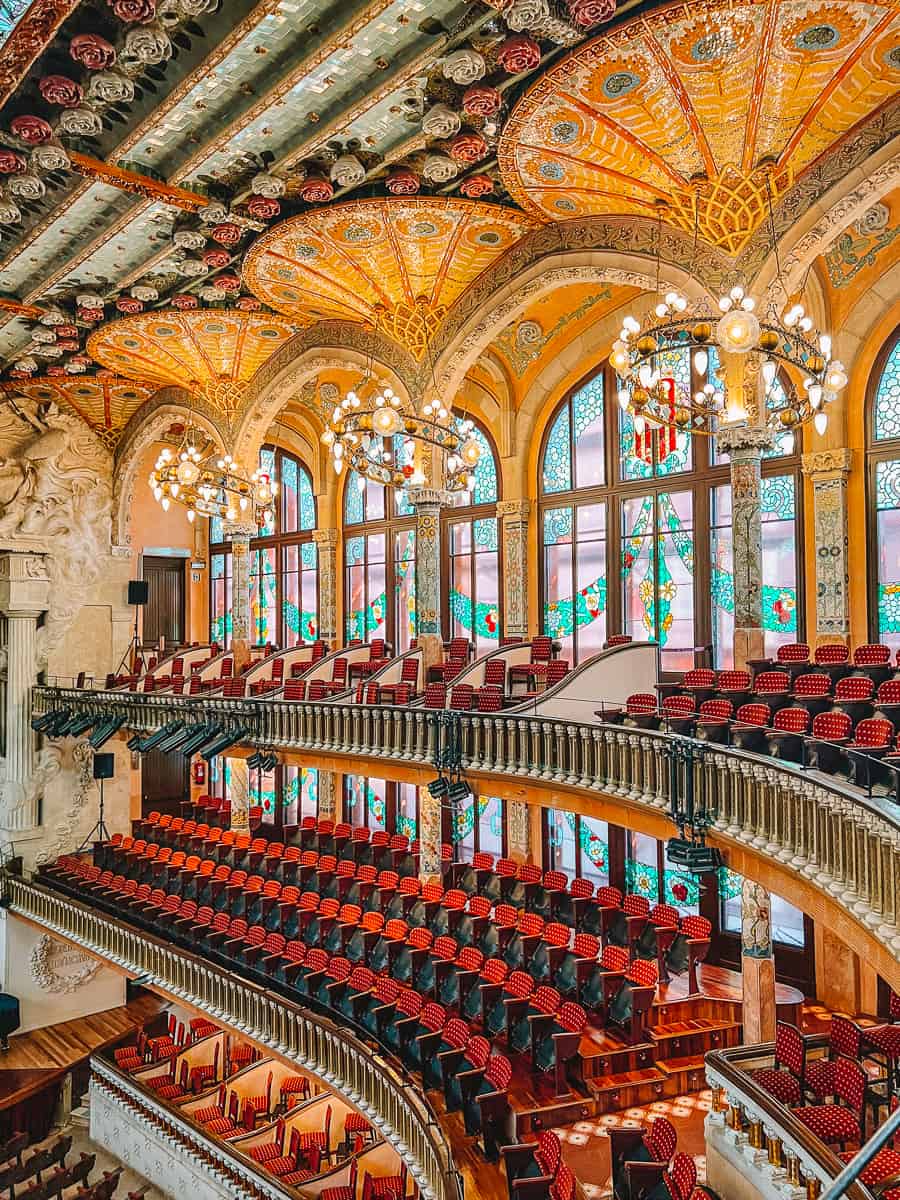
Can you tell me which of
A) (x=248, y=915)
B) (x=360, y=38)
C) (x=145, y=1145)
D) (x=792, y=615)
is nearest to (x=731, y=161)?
(x=360, y=38)

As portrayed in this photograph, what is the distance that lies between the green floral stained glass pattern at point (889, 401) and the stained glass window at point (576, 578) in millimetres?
4425

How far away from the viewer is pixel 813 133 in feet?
26.4

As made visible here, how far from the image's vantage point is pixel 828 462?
36.8 ft

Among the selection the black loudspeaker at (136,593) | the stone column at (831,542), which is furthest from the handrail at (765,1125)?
the black loudspeaker at (136,593)

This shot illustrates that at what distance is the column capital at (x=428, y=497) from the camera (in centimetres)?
1245

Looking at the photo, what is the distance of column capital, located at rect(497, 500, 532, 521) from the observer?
15273 mm

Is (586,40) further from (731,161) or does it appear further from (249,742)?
(249,742)

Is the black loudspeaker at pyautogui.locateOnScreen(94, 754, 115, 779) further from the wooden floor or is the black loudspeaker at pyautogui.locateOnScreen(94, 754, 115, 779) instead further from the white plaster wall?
the wooden floor

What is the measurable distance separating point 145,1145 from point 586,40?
15473mm

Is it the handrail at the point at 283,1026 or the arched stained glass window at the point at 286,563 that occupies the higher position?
the arched stained glass window at the point at 286,563

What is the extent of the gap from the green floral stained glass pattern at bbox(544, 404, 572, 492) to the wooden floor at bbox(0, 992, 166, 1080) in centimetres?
1277

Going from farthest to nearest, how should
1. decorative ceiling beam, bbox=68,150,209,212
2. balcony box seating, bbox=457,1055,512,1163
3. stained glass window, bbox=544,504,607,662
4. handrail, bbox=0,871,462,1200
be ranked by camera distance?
stained glass window, bbox=544,504,607,662
decorative ceiling beam, bbox=68,150,209,212
handrail, bbox=0,871,462,1200
balcony box seating, bbox=457,1055,512,1163

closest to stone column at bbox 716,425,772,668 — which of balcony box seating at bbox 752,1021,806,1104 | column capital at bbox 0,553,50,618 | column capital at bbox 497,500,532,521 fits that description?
balcony box seating at bbox 752,1021,806,1104

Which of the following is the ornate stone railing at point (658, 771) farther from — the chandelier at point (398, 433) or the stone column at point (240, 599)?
the chandelier at point (398, 433)
